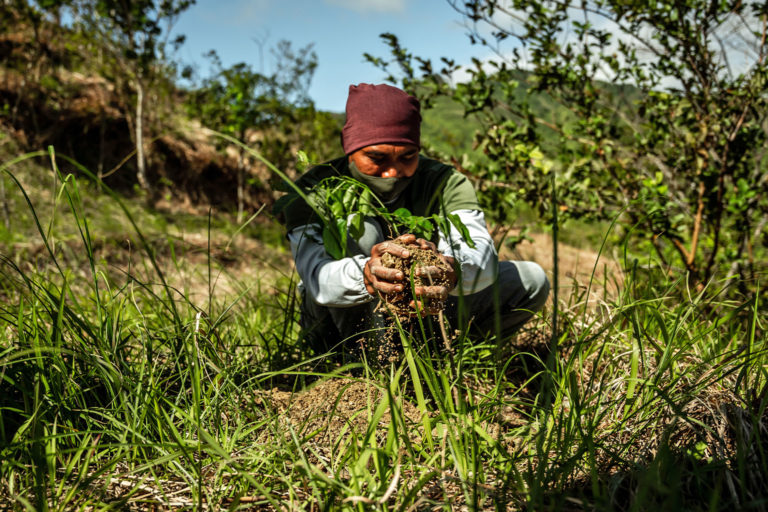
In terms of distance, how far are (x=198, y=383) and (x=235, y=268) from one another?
5.41 metres

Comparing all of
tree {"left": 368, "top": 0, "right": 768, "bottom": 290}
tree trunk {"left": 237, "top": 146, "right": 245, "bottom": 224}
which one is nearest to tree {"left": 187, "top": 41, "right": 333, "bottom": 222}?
tree trunk {"left": 237, "top": 146, "right": 245, "bottom": 224}

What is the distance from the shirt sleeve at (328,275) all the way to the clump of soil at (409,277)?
17 cm

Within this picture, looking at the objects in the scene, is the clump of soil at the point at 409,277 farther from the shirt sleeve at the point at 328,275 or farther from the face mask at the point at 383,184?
the face mask at the point at 383,184

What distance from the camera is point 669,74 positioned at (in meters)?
2.72

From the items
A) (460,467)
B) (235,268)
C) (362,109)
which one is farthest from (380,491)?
(235,268)

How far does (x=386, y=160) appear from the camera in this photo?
1.82 meters

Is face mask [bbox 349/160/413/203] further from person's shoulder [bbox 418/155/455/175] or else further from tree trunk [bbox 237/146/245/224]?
tree trunk [bbox 237/146/245/224]

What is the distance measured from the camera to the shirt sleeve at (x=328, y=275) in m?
1.56

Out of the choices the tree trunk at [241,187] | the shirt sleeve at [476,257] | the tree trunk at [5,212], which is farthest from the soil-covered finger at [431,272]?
the tree trunk at [241,187]

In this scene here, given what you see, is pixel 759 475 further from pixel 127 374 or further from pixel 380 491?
pixel 127 374

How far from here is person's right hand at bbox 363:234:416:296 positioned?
131 cm

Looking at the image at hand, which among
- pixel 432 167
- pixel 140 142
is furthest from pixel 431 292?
pixel 140 142

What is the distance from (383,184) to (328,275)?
1.51 ft

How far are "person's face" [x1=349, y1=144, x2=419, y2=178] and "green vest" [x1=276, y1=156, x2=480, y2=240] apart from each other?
0.38 ft
